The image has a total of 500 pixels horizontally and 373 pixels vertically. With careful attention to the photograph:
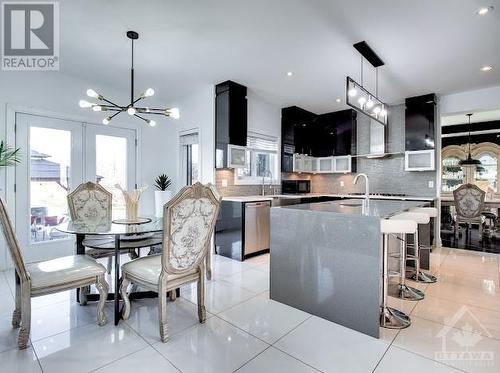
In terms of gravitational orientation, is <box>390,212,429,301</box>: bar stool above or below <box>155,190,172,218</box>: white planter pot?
below

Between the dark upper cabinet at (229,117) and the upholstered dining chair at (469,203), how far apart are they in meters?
4.44

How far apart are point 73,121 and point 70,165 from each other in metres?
0.69

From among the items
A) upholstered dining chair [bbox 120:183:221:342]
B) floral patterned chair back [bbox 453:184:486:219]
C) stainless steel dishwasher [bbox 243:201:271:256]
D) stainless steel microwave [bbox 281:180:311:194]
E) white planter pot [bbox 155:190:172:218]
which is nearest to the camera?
upholstered dining chair [bbox 120:183:221:342]

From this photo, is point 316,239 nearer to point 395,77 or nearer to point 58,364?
point 58,364

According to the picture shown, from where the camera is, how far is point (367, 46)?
10.0 ft

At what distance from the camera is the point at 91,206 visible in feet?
10.0

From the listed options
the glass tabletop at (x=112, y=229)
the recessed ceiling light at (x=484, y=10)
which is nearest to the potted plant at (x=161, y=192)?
the glass tabletop at (x=112, y=229)

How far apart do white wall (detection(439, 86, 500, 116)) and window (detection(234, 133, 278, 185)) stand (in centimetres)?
316

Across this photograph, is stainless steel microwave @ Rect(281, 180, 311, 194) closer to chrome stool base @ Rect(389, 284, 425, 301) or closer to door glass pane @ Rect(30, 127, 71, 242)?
chrome stool base @ Rect(389, 284, 425, 301)

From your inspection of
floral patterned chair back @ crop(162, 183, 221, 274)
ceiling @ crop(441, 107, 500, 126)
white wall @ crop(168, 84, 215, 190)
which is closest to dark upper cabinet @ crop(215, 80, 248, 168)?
white wall @ crop(168, 84, 215, 190)

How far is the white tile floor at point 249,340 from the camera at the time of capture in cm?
170

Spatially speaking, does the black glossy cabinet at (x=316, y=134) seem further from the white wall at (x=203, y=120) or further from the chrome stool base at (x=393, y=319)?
the chrome stool base at (x=393, y=319)

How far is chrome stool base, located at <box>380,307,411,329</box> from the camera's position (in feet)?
7.07

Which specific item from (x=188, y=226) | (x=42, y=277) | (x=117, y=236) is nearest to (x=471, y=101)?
(x=188, y=226)
